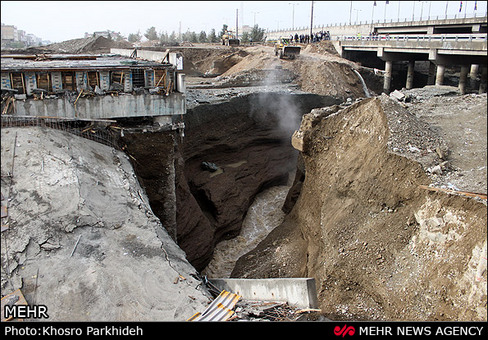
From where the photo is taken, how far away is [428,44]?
19359 mm

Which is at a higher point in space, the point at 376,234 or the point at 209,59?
the point at 209,59

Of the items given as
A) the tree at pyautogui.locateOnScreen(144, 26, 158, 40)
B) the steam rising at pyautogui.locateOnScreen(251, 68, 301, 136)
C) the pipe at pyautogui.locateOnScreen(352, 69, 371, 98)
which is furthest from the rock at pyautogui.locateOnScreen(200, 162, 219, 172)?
the tree at pyautogui.locateOnScreen(144, 26, 158, 40)

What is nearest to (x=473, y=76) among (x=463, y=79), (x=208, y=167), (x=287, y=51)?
(x=463, y=79)

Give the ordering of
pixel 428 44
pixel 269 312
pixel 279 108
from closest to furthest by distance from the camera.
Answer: pixel 269 312 → pixel 428 44 → pixel 279 108

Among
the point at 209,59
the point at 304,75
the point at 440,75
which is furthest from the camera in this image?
the point at 209,59

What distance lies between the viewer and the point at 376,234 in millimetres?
10844

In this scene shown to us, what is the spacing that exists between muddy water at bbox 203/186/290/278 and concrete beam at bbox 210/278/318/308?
19.4 ft

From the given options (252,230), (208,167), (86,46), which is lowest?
(252,230)

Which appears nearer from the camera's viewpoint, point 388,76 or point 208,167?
point 208,167

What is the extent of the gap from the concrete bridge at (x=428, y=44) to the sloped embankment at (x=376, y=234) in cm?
414

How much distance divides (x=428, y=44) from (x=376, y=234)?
41.6 ft

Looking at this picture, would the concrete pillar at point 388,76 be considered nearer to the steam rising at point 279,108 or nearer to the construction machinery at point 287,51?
the construction machinery at point 287,51
